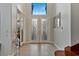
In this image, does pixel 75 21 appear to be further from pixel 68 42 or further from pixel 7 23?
pixel 7 23

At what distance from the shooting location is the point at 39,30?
1628 millimetres

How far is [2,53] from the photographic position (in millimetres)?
1326

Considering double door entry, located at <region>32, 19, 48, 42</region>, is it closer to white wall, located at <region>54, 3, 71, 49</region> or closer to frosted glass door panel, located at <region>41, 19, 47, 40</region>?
frosted glass door panel, located at <region>41, 19, 47, 40</region>

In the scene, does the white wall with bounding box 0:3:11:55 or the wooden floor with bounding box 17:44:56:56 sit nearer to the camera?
the white wall with bounding box 0:3:11:55

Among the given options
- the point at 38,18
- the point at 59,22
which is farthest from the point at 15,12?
the point at 59,22

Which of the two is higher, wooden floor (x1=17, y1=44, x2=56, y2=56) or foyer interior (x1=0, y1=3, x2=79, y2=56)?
foyer interior (x1=0, y1=3, x2=79, y2=56)

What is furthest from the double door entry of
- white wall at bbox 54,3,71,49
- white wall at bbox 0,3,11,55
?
white wall at bbox 0,3,11,55

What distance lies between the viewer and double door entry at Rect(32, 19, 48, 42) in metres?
1.53

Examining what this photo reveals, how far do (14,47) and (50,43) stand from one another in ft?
1.60

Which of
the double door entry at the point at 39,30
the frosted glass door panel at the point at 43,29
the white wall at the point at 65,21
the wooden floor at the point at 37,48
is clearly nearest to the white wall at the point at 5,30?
the wooden floor at the point at 37,48

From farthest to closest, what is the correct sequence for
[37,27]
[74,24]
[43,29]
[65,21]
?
1. [43,29]
2. [37,27]
3. [65,21]
4. [74,24]

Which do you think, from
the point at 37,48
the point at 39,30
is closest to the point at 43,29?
the point at 39,30

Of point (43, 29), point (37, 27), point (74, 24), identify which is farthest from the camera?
point (43, 29)

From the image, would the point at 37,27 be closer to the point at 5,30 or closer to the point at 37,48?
the point at 37,48
